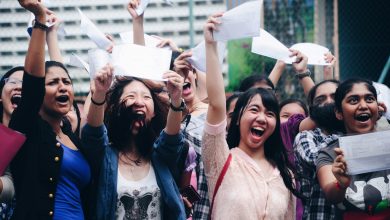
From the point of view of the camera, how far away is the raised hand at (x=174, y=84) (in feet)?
14.0

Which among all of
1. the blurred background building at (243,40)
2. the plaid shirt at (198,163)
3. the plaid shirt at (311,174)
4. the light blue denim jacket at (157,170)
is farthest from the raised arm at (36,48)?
the blurred background building at (243,40)

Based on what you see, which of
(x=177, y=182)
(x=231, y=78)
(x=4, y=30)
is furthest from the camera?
(x=231, y=78)

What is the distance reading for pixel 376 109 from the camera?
473 cm

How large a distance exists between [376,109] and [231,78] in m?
3.58

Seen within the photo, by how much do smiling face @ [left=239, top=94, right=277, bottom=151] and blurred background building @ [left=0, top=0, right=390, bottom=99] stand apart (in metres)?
2.85

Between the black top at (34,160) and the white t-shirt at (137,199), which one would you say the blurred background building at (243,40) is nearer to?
the white t-shirt at (137,199)

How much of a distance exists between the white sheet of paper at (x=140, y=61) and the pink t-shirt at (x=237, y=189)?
359 mm

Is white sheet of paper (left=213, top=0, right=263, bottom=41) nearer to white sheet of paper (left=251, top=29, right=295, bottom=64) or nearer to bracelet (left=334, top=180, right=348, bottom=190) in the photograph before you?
bracelet (left=334, top=180, right=348, bottom=190)

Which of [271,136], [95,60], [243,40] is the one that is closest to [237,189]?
[271,136]

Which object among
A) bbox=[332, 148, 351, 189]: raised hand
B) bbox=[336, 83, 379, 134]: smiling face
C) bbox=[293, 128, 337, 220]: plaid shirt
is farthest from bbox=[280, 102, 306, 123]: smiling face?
bbox=[332, 148, 351, 189]: raised hand

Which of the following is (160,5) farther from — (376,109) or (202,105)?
(376,109)

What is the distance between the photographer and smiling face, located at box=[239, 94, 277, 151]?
4477mm

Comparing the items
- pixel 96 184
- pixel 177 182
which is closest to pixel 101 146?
pixel 96 184

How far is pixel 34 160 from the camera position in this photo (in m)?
4.03
